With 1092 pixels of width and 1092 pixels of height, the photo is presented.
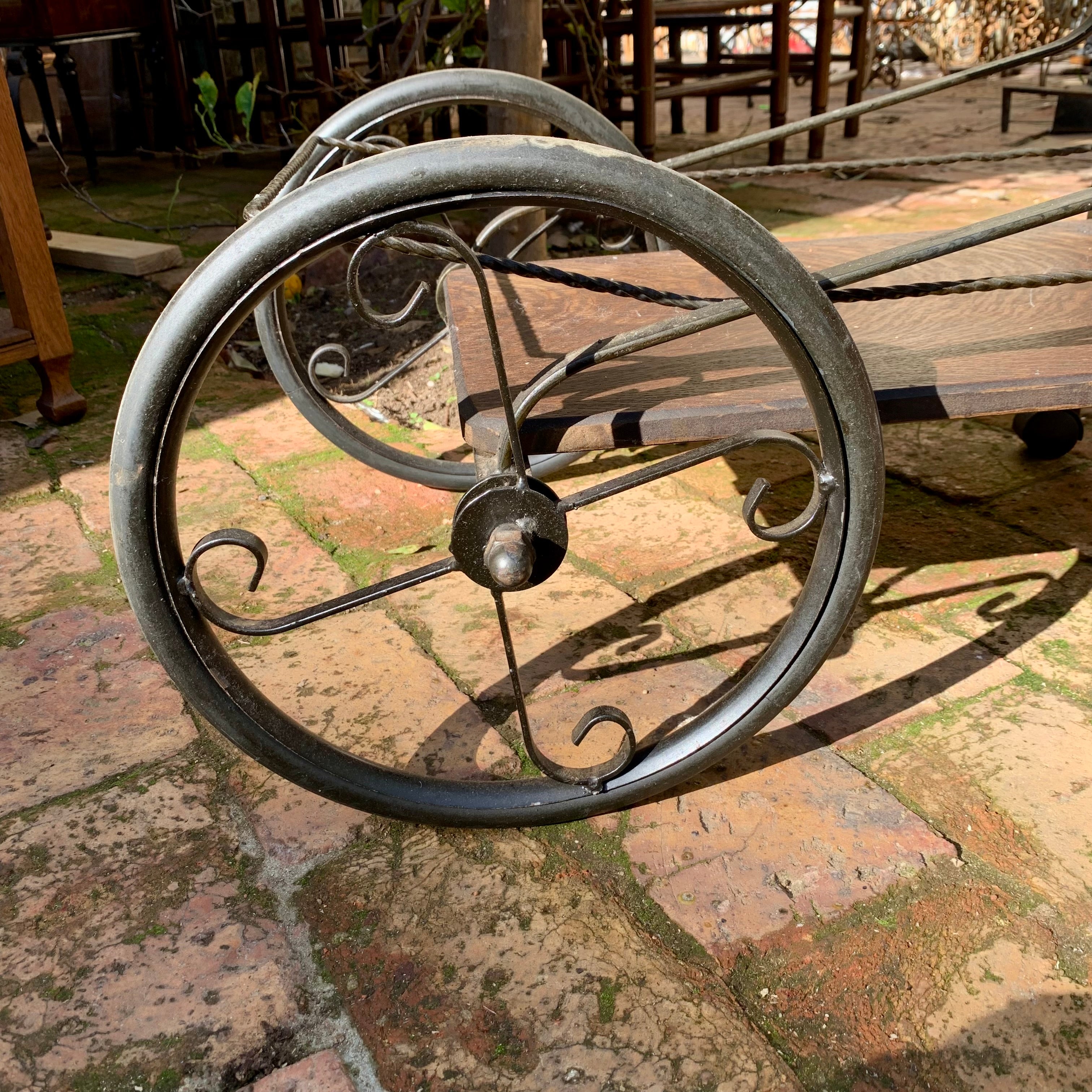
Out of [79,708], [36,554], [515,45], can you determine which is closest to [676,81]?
[515,45]

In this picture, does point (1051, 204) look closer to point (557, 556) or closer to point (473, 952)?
point (557, 556)

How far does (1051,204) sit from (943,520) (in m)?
0.95

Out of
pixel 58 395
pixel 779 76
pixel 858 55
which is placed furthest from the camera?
pixel 858 55

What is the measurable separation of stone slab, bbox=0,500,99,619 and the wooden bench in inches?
36.3

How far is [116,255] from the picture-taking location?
3.80 m

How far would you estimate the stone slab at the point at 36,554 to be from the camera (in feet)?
6.56

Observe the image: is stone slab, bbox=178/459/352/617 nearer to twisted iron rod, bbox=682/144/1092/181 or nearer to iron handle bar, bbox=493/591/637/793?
iron handle bar, bbox=493/591/637/793

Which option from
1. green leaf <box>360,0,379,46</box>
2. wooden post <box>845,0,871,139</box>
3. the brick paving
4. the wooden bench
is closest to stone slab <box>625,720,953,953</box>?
the brick paving

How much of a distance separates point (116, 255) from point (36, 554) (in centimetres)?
201

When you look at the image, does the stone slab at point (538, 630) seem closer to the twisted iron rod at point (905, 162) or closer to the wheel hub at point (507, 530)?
the wheel hub at point (507, 530)

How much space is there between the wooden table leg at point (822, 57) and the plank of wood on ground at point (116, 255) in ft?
9.91

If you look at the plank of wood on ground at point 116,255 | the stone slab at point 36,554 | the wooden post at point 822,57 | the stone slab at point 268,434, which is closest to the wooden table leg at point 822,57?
the wooden post at point 822,57

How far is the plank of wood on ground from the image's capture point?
3777 mm

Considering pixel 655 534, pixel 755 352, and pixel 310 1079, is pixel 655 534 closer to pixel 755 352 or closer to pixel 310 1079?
pixel 755 352
